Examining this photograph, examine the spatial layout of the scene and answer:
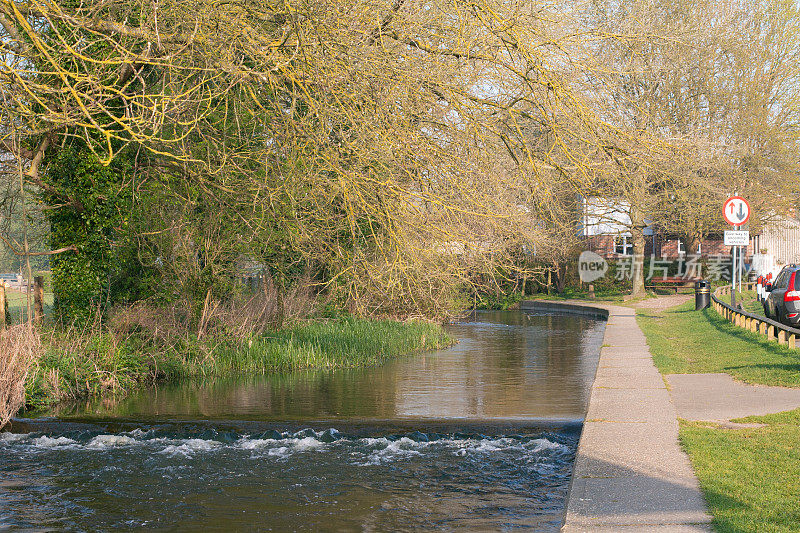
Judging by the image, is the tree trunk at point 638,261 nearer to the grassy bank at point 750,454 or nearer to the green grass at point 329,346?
the green grass at point 329,346

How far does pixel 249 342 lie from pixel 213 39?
8233 millimetres

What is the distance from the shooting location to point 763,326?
1644cm

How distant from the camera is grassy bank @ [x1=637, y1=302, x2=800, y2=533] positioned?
5.36 metres

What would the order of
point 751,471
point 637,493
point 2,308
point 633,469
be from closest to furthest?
1. point 637,493
2. point 751,471
3. point 633,469
4. point 2,308

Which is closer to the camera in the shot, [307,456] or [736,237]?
[307,456]

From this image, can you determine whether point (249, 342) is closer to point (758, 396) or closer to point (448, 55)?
point (448, 55)

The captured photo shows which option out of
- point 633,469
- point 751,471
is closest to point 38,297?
point 633,469

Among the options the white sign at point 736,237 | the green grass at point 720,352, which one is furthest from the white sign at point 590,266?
the white sign at point 736,237

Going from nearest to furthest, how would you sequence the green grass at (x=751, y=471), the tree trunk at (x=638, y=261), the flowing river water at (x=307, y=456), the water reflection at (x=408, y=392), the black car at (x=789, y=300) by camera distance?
the green grass at (x=751, y=471) → the flowing river water at (x=307, y=456) → the water reflection at (x=408, y=392) → the black car at (x=789, y=300) → the tree trunk at (x=638, y=261)

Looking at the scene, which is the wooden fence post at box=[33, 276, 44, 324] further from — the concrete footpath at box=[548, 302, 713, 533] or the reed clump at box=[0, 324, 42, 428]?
the concrete footpath at box=[548, 302, 713, 533]

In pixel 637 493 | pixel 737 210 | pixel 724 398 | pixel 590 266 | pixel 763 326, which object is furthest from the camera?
pixel 590 266

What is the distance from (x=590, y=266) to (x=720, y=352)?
27.5 m

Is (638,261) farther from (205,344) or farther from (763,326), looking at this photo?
(205,344)

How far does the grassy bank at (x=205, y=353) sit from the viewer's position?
38.9 ft
